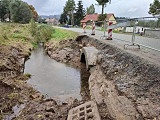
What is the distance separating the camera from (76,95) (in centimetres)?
821

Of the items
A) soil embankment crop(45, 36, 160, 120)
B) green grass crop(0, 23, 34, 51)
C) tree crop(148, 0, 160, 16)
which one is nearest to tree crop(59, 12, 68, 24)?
Result: tree crop(148, 0, 160, 16)

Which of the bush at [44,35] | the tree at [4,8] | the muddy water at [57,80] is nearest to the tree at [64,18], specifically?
the tree at [4,8]

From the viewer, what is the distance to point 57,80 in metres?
10.2

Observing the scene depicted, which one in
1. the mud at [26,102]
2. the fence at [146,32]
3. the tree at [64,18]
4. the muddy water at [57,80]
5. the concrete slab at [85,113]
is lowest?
the muddy water at [57,80]

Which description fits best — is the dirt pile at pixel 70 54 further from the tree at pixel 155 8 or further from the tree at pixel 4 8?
the tree at pixel 4 8

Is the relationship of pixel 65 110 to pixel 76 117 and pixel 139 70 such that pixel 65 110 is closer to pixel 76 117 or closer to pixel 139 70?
pixel 76 117


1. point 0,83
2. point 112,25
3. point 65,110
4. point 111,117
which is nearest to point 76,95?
point 65,110

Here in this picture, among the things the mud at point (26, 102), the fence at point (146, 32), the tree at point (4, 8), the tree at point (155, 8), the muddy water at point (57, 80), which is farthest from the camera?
the tree at point (4, 8)

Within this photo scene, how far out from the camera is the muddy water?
27.8 ft

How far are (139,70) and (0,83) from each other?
5.31 metres

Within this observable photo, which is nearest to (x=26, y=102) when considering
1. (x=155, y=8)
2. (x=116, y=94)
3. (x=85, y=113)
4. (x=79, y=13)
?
(x=85, y=113)

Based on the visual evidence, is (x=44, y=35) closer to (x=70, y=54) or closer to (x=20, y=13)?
(x=70, y=54)

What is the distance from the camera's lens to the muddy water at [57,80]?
8.48 m

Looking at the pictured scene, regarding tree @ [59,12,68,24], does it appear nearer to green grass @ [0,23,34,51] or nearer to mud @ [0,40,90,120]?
green grass @ [0,23,34,51]
